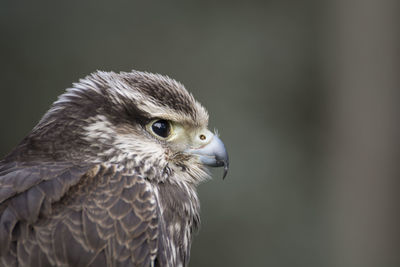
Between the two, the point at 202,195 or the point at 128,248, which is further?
the point at 202,195

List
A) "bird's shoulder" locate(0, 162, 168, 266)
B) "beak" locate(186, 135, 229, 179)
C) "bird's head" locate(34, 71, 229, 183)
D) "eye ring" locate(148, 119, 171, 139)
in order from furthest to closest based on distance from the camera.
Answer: "beak" locate(186, 135, 229, 179) → "eye ring" locate(148, 119, 171, 139) → "bird's head" locate(34, 71, 229, 183) → "bird's shoulder" locate(0, 162, 168, 266)

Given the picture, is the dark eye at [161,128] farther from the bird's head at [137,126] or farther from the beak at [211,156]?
the beak at [211,156]

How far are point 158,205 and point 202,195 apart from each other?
3262 mm

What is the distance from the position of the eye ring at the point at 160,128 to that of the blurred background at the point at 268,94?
9.49 feet

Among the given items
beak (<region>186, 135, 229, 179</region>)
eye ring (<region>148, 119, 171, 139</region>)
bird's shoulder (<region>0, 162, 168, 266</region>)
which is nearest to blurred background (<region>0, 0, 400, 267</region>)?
beak (<region>186, 135, 229, 179</region>)

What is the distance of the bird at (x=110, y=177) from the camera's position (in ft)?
7.34

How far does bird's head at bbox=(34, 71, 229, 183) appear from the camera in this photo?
2.59m

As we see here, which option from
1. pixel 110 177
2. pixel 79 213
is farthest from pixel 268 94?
pixel 79 213

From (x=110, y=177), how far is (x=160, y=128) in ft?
1.40

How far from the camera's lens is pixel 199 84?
5953mm

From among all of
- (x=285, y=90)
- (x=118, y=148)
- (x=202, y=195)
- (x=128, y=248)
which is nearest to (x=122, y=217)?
(x=128, y=248)

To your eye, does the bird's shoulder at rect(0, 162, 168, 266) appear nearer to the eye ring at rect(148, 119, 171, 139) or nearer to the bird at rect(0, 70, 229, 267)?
the bird at rect(0, 70, 229, 267)

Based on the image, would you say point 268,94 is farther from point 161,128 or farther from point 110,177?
point 110,177

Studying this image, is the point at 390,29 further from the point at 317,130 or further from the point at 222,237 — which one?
the point at 222,237
